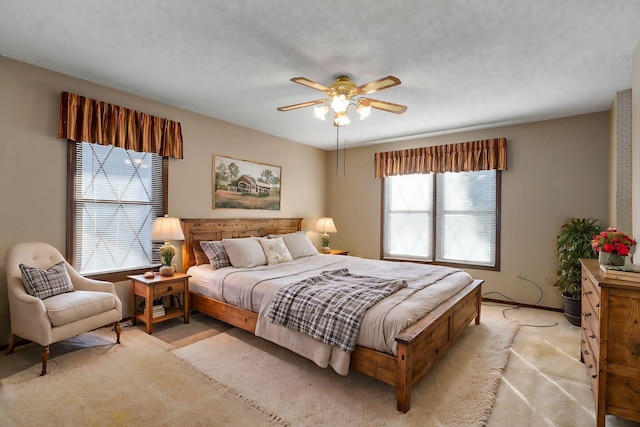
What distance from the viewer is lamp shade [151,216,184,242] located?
349 centimetres

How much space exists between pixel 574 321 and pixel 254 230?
4.26 m

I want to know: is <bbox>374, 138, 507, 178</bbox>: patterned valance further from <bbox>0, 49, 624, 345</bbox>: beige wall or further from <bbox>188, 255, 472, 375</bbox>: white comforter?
<bbox>188, 255, 472, 375</bbox>: white comforter

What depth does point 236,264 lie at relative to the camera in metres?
3.77

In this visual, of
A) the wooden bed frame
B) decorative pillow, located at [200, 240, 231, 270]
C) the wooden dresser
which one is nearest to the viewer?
the wooden dresser

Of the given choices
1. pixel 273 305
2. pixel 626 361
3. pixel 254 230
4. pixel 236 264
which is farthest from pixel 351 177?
pixel 626 361

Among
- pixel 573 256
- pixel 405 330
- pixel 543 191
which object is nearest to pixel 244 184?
pixel 405 330

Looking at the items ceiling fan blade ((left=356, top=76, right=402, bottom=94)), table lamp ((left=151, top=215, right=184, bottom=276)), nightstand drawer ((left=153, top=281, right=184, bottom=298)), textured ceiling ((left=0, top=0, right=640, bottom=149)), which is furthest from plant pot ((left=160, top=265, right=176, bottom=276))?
ceiling fan blade ((left=356, top=76, right=402, bottom=94))

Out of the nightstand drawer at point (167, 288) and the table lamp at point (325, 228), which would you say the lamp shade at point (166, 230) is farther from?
the table lamp at point (325, 228)

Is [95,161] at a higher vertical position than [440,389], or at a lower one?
higher

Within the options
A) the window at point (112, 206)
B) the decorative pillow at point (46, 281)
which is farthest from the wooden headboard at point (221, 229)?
the decorative pillow at point (46, 281)

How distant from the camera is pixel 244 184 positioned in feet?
15.7

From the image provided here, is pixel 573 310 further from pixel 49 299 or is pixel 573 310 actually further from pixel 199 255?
pixel 49 299

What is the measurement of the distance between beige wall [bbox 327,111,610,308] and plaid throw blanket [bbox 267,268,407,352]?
2.55 metres

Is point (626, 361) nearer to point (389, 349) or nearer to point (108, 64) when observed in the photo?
point (389, 349)
